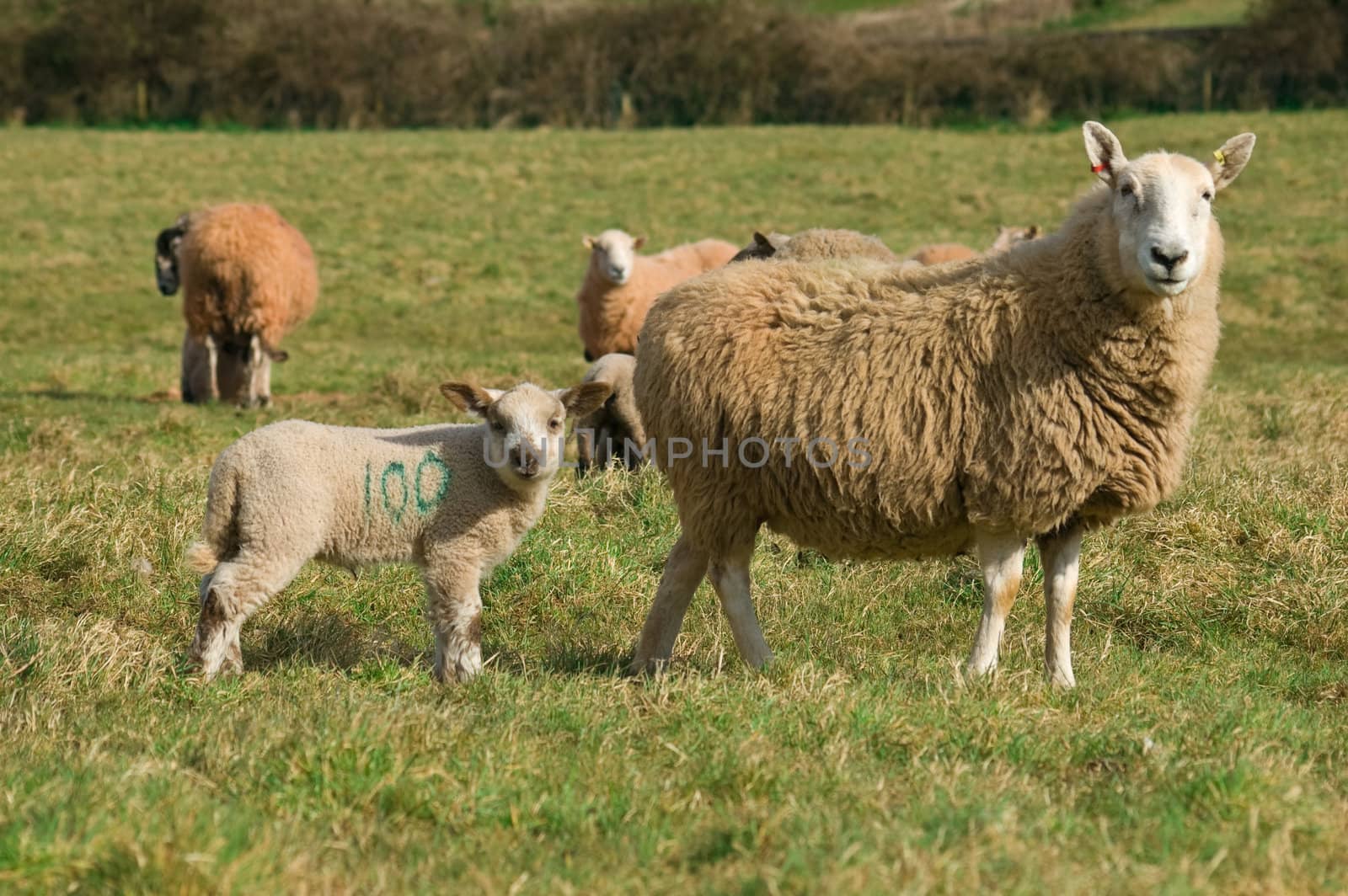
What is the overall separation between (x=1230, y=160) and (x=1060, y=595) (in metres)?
1.90

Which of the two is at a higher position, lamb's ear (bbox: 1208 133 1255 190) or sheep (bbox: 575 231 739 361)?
lamb's ear (bbox: 1208 133 1255 190)

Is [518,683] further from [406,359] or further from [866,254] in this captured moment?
[406,359]

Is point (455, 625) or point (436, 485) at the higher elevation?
point (436, 485)

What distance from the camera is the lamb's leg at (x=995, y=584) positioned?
5.75m

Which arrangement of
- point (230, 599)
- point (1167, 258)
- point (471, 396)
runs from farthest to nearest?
1. point (471, 396)
2. point (230, 599)
3. point (1167, 258)

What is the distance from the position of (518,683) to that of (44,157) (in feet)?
85.6

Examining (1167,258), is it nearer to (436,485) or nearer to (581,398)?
(581,398)

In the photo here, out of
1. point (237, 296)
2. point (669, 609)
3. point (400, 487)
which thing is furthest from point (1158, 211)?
point (237, 296)

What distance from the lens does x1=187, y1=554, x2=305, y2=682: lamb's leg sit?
223 inches

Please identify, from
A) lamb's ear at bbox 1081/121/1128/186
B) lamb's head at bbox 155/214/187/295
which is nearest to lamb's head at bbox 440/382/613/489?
lamb's ear at bbox 1081/121/1128/186

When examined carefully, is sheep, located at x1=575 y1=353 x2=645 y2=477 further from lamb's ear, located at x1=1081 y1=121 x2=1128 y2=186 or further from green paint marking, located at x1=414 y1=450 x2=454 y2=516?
lamb's ear, located at x1=1081 y1=121 x2=1128 y2=186

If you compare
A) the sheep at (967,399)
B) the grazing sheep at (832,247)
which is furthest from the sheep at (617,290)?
the sheep at (967,399)

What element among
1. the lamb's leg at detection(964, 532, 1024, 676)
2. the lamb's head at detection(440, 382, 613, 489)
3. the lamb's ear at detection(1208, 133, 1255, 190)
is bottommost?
the lamb's leg at detection(964, 532, 1024, 676)

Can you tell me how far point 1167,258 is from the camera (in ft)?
17.7
